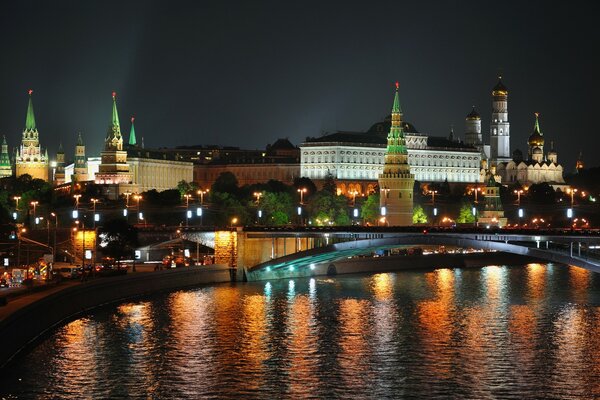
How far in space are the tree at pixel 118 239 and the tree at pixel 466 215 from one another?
7308 cm

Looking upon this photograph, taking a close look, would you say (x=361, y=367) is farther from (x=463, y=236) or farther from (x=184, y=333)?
(x=463, y=236)

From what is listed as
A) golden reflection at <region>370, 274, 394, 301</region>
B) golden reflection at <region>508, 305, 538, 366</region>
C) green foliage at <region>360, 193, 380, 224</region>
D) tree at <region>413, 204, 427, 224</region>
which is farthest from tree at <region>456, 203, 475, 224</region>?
golden reflection at <region>508, 305, 538, 366</region>

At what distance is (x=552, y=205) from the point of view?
183 m

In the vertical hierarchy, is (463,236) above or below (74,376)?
above

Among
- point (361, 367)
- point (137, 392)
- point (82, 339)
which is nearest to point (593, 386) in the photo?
point (361, 367)

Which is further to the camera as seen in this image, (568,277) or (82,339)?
(568,277)

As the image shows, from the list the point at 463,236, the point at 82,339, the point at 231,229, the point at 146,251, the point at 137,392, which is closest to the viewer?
the point at 137,392

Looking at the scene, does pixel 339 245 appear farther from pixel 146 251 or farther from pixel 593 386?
pixel 593 386

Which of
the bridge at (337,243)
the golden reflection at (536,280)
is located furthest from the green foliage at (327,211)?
the bridge at (337,243)

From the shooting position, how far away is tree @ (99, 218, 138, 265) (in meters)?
86.6

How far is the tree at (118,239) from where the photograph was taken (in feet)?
284

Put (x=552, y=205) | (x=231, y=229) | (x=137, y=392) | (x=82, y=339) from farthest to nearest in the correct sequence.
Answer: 1. (x=552, y=205)
2. (x=231, y=229)
3. (x=82, y=339)
4. (x=137, y=392)

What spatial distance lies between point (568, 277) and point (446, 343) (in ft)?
126

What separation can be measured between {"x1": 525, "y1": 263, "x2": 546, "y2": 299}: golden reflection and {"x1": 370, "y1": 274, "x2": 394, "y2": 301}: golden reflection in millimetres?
7594
